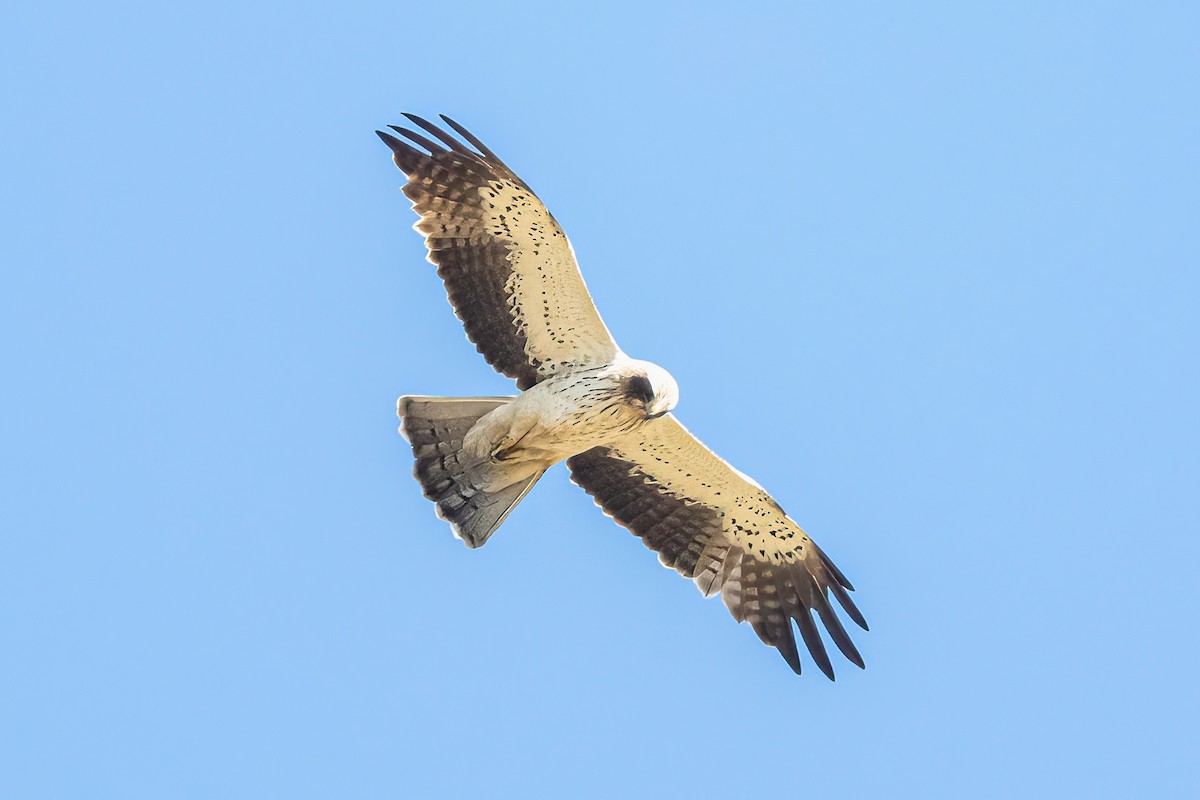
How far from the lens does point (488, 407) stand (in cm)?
1212

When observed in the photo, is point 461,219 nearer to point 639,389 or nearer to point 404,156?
point 404,156

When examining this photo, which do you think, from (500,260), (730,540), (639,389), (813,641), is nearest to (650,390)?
(639,389)

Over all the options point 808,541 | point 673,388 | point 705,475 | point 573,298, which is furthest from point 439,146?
point 808,541

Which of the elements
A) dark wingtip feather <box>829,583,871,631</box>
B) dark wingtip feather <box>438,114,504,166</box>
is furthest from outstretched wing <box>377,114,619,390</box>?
dark wingtip feather <box>829,583,871,631</box>

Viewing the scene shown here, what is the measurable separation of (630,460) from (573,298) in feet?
5.17

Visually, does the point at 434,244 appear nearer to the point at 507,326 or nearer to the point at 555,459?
the point at 507,326

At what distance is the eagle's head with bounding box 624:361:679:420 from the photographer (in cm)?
1168

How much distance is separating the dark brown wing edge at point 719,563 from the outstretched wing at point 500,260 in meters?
1.15

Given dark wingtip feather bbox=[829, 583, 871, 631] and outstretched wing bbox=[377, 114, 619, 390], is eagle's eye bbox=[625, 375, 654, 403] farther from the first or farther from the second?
dark wingtip feather bbox=[829, 583, 871, 631]

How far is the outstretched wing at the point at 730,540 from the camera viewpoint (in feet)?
42.5

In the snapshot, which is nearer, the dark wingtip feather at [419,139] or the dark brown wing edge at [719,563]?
the dark wingtip feather at [419,139]

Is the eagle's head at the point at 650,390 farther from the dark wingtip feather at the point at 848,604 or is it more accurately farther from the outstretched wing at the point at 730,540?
the dark wingtip feather at the point at 848,604

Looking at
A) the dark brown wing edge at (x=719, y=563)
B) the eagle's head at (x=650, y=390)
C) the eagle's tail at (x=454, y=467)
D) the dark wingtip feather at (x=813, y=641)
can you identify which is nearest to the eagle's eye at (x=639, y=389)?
the eagle's head at (x=650, y=390)

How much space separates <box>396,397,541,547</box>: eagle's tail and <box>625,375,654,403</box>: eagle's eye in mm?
972
